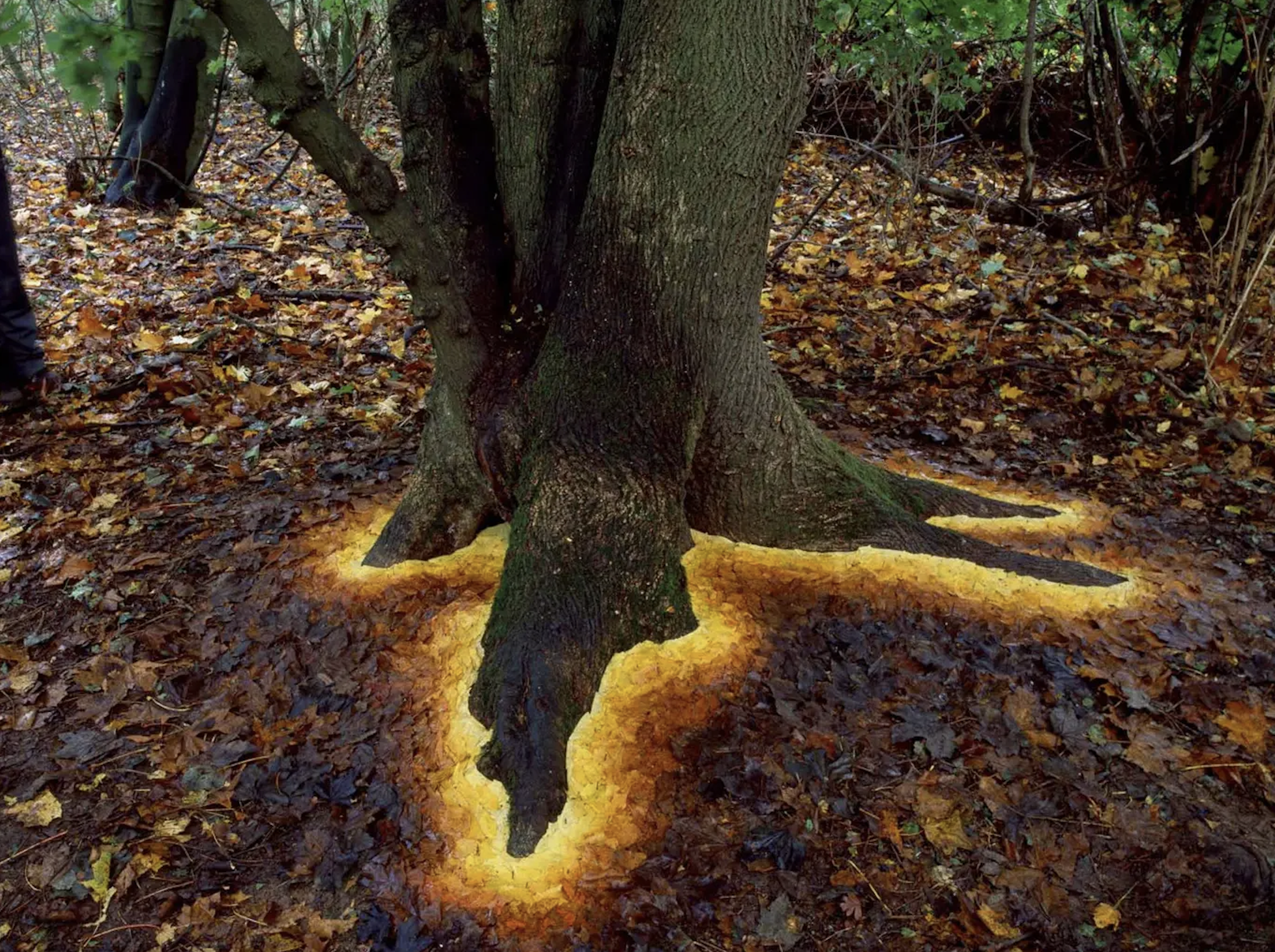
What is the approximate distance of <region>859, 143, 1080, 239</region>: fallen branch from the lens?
23.6 feet

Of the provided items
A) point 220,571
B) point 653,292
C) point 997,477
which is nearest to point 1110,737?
point 997,477

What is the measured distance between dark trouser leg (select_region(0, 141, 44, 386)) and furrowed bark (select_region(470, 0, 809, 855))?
3632 millimetres

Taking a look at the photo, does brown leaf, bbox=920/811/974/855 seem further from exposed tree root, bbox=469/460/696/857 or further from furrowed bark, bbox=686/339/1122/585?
furrowed bark, bbox=686/339/1122/585

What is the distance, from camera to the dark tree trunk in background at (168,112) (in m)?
8.75

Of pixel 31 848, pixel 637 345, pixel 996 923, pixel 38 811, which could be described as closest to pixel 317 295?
pixel 637 345

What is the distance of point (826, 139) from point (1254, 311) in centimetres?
578

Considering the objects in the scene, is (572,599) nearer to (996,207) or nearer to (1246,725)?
(1246,725)

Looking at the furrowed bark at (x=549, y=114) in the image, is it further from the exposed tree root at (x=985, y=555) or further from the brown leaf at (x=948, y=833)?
the brown leaf at (x=948, y=833)

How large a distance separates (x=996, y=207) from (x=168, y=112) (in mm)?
8310

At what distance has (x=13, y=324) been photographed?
16.3 ft

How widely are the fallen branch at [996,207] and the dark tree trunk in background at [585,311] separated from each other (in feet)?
15.0

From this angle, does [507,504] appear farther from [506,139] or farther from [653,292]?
[506,139]

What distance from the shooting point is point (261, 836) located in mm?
2533

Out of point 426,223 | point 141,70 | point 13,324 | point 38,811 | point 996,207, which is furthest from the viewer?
point 141,70
